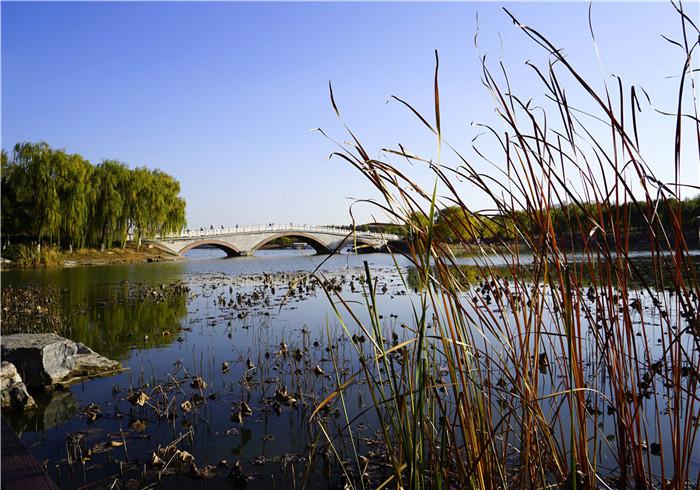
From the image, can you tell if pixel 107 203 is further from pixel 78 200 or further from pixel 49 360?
pixel 49 360

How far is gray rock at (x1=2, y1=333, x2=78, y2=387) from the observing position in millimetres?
4051

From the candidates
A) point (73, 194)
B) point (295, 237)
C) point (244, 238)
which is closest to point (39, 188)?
point (73, 194)

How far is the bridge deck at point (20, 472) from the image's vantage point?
1.34m

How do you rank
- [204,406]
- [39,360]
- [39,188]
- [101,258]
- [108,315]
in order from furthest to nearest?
[101,258] < [39,188] < [108,315] < [39,360] < [204,406]

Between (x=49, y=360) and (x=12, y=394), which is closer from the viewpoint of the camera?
(x=12, y=394)

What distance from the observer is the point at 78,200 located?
68.5 feet

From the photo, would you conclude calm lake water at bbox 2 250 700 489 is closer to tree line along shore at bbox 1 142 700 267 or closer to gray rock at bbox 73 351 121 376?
gray rock at bbox 73 351 121 376

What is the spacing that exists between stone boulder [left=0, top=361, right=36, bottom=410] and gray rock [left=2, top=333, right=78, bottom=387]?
0.44m

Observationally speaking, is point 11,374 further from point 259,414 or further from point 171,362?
point 259,414

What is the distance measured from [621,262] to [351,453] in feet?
6.69

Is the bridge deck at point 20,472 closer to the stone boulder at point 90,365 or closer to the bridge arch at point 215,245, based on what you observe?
the stone boulder at point 90,365

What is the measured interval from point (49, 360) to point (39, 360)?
0.07m

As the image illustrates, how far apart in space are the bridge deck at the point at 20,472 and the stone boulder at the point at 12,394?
2.21 metres

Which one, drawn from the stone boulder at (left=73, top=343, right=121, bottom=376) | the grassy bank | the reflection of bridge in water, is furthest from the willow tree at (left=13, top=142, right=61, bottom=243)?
the stone boulder at (left=73, top=343, right=121, bottom=376)
